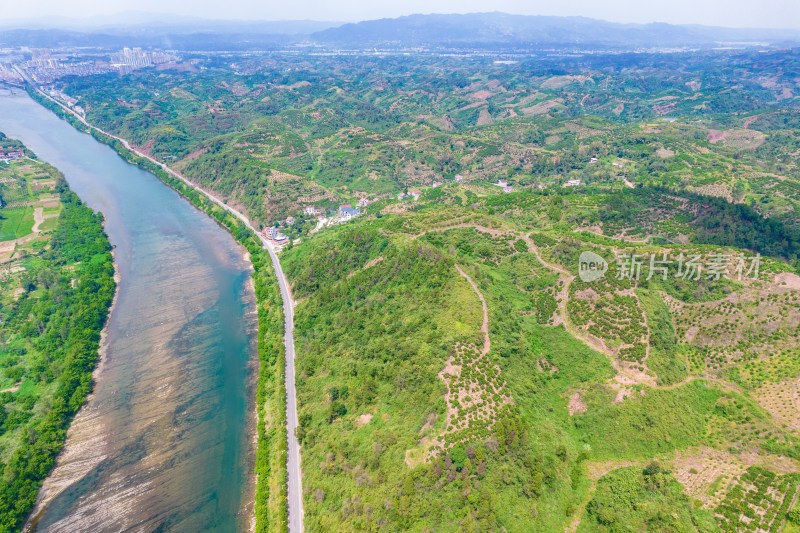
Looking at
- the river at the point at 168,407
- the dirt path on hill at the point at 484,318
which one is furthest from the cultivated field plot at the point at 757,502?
the river at the point at 168,407

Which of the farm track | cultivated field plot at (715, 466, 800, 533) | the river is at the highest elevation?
the farm track

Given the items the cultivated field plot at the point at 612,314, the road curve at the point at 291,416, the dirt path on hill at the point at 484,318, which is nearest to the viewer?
the road curve at the point at 291,416

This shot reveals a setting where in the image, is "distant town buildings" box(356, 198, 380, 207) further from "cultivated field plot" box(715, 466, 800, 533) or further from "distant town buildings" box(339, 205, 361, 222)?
"cultivated field plot" box(715, 466, 800, 533)

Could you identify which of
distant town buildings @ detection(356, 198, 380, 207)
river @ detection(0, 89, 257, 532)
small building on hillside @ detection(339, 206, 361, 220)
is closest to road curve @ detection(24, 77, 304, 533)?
river @ detection(0, 89, 257, 532)

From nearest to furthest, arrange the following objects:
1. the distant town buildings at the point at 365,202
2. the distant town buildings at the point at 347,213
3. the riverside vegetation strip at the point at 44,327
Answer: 1. the riverside vegetation strip at the point at 44,327
2. the distant town buildings at the point at 347,213
3. the distant town buildings at the point at 365,202

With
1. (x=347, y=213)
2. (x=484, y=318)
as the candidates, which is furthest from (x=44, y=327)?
(x=484, y=318)

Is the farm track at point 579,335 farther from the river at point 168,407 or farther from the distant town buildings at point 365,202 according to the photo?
the distant town buildings at point 365,202

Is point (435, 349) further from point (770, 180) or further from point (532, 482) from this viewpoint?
point (770, 180)
